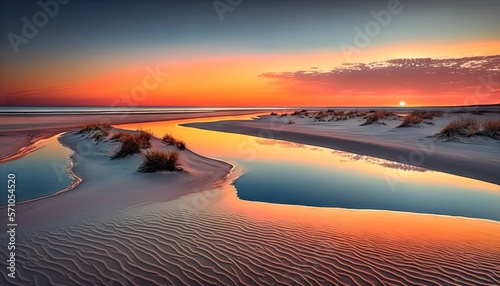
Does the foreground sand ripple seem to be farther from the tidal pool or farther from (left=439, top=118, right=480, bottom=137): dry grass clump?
(left=439, top=118, right=480, bottom=137): dry grass clump

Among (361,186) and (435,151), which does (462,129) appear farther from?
(361,186)

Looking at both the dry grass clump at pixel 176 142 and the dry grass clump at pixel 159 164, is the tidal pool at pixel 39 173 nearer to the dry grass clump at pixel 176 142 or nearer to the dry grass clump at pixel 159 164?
the dry grass clump at pixel 159 164

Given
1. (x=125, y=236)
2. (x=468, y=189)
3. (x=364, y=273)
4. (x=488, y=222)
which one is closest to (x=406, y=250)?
(x=364, y=273)

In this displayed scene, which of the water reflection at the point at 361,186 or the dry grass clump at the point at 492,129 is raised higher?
the dry grass clump at the point at 492,129

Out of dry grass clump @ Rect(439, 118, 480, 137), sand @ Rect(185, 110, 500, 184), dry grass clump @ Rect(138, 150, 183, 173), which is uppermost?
dry grass clump @ Rect(439, 118, 480, 137)

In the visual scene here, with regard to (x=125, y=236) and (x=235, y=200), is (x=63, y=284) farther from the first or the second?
(x=235, y=200)

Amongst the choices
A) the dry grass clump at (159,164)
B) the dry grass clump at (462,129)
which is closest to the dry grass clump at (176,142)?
the dry grass clump at (159,164)

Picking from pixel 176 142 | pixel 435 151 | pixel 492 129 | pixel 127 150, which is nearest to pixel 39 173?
pixel 127 150

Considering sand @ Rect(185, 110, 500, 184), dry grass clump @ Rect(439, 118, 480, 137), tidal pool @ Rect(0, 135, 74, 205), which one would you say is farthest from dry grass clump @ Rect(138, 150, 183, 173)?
dry grass clump @ Rect(439, 118, 480, 137)

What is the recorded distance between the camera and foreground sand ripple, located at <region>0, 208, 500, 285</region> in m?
4.19

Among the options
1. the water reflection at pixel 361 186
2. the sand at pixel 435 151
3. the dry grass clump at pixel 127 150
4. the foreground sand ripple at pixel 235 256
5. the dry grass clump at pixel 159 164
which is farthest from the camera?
the dry grass clump at pixel 127 150

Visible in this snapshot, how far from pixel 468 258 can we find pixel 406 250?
0.87 metres

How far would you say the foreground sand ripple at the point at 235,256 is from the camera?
4.19 meters

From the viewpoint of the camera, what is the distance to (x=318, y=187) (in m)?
9.11
